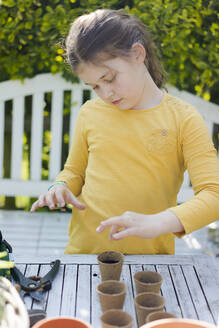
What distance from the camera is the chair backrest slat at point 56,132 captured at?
123 inches

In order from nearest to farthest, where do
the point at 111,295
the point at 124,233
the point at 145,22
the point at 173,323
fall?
the point at 173,323 → the point at 111,295 → the point at 124,233 → the point at 145,22

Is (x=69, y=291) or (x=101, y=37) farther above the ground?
(x=101, y=37)

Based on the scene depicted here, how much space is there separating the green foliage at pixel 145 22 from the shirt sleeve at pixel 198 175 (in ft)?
4.61

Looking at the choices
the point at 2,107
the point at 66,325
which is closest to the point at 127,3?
the point at 2,107

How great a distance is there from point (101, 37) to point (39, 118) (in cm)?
180

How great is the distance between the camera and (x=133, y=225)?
1.17 metres

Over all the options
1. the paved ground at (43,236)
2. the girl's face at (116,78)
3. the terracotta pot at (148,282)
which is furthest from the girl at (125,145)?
the paved ground at (43,236)

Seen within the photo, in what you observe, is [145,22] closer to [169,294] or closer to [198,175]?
[198,175]

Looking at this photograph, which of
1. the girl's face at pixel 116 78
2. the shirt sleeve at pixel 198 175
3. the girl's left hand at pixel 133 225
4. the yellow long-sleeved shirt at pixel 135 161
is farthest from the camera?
the yellow long-sleeved shirt at pixel 135 161

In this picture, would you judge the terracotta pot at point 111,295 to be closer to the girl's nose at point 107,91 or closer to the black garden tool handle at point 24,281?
the black garden tool handle at point 24,281

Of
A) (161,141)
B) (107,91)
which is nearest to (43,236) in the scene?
(161,141)

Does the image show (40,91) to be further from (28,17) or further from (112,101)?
(112,101)

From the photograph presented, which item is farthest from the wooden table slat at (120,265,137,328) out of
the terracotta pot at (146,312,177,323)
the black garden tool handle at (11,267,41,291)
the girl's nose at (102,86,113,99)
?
the girl's nose at (102,86,113,99)

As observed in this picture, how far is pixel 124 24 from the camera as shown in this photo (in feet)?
4.93
